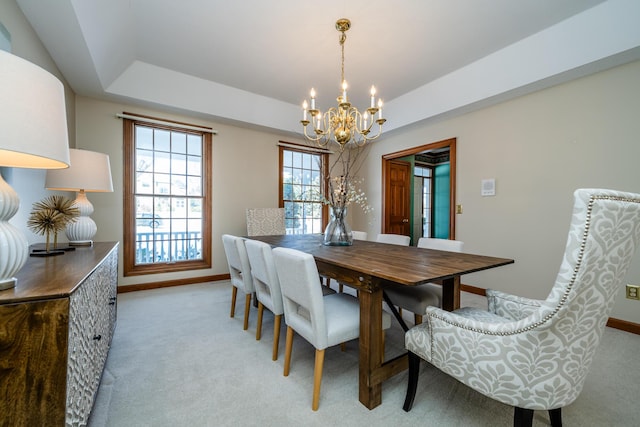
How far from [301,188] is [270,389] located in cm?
384

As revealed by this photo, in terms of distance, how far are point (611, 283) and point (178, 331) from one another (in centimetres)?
287

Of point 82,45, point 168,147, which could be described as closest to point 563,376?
point 82,45

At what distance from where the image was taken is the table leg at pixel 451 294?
1767 mm

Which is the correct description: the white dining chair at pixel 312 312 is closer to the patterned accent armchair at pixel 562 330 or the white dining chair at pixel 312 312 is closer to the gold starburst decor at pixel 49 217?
the patterned accent armchair at pixel 562 330

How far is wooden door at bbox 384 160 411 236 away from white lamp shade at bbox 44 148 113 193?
427cm

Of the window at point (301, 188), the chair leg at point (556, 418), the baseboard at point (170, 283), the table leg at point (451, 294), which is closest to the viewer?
the chair leg at point (556, 418)

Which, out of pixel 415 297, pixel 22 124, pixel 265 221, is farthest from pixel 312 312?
pixel 265 221

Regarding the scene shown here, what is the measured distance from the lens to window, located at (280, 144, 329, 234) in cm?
489

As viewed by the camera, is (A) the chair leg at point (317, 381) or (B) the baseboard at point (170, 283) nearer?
(A) the chair leg at point (317, 381)

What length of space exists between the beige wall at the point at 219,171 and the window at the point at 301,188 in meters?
0.23

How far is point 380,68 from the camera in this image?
3.36 m

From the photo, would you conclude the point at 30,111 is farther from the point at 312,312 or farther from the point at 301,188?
the point at 301,188

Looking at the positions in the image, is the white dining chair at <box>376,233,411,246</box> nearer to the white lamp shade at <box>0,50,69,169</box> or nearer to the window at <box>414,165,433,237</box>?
the white lamp shade at <box>0,50,69,169</box>

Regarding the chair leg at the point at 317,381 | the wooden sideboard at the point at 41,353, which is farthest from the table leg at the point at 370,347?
the wooden sideboard at the point at 41,353
